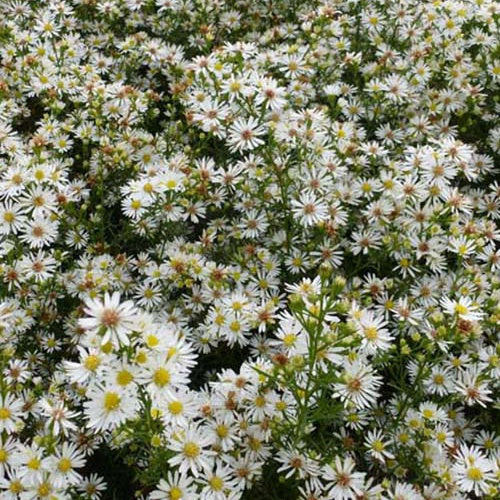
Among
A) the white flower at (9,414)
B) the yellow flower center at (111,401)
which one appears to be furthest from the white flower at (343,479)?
the white flower at (9,414)

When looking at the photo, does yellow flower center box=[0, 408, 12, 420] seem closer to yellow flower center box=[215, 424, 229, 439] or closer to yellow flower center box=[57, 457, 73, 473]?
yellow flower center box=[57, 457, 73, 473]

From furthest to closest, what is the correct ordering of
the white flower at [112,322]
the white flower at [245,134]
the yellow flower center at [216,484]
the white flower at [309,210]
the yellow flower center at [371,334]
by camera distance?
the white flower at [245,134] < the white flower at [309,210] < the yellow flower center at [371,334] < the yellow flower center at [216,484] < the white flower at [112,322]

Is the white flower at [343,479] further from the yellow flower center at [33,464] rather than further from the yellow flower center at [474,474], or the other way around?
the yellow flower center at [33,464]

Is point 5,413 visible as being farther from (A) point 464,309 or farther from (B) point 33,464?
(A) point 464,309

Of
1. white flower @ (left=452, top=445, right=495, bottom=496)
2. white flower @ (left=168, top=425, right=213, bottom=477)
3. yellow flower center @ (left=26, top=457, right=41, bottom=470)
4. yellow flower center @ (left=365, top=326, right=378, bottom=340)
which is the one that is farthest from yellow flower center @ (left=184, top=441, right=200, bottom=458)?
white flower @ (left=452, top=445, right=495, bottom=496)

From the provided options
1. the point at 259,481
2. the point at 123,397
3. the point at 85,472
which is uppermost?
the point at 123,397

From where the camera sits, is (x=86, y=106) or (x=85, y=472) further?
(x=86, y=106)

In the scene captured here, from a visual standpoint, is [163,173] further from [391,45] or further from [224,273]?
[391,45]

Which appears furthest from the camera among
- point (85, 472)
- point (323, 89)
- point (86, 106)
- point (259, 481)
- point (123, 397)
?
point (323, 89)

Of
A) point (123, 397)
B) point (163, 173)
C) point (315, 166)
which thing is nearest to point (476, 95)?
point (315, 166)

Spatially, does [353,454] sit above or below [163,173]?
below
